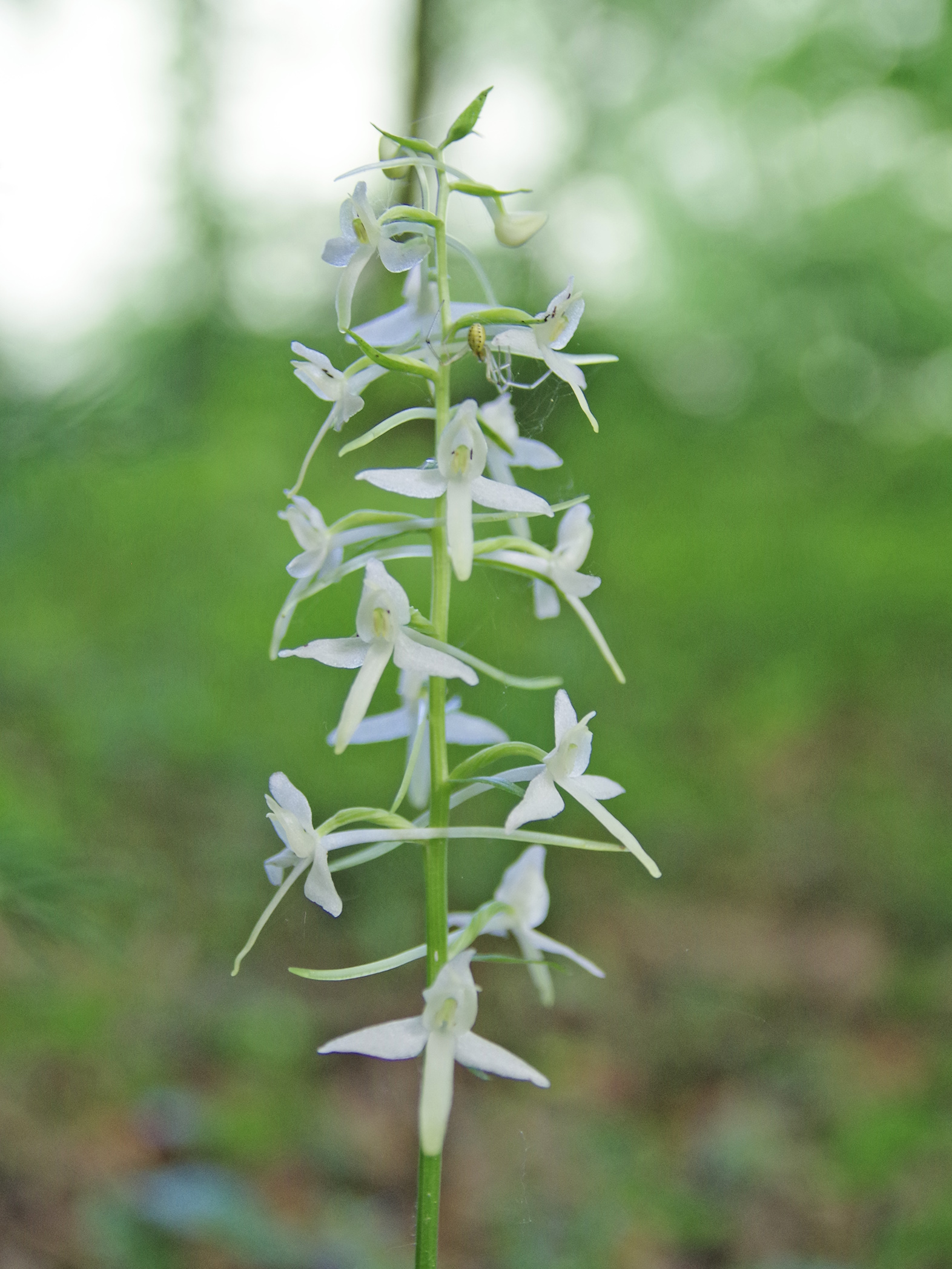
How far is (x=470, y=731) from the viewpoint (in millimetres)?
915

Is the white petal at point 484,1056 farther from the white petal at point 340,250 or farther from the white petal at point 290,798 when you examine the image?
the white petal at point 340,250

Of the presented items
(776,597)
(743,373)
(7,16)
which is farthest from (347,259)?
(743,373)

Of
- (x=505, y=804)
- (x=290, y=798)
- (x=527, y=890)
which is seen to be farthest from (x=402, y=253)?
(x=505, y=804)

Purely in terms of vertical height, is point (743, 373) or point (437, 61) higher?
point (437, 61)

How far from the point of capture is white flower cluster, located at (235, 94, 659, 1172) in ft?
2.47

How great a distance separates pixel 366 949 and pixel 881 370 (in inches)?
279

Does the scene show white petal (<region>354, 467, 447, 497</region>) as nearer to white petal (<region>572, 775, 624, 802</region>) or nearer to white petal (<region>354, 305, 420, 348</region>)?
white petal (<region>354, 305, 420, 348</region>)

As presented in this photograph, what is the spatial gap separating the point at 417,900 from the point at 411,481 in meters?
2.09

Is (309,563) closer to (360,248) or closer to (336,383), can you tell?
(336,383)

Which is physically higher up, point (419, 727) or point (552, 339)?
point (552, 339)

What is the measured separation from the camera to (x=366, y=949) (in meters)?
2.56

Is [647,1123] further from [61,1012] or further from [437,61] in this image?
[437,61]

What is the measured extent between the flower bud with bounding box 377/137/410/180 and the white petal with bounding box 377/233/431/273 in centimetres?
5

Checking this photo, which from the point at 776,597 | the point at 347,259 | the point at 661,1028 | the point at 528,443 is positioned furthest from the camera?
the point at 776,597
